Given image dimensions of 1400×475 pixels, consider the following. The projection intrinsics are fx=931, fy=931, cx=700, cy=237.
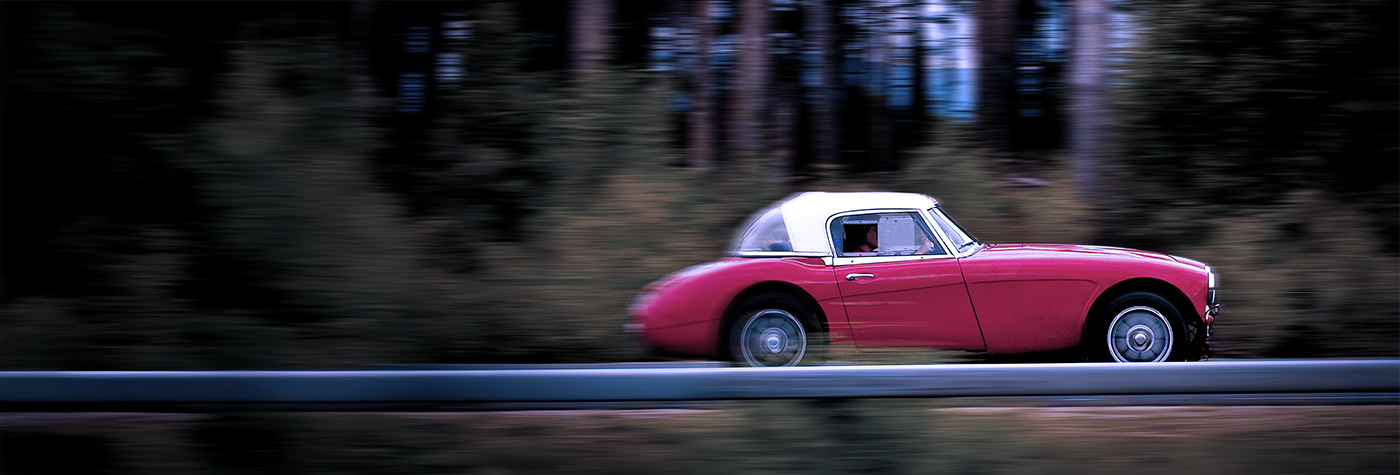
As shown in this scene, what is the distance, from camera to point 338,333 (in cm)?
408

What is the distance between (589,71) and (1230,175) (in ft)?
14.2

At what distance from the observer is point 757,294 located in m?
3.95

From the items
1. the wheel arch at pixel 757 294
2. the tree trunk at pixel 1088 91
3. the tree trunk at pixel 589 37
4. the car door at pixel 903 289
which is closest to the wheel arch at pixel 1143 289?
the car door at pixel 903 289

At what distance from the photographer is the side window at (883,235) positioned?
13.2 ft

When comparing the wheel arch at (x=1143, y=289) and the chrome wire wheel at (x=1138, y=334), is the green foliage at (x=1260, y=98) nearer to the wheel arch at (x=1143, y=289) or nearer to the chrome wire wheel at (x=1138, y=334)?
the wheel arch at (x=1143, y=289)

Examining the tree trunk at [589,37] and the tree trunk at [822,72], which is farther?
the tree trunk at [822,72]

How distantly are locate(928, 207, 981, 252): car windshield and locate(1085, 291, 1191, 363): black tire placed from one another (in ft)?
2.04

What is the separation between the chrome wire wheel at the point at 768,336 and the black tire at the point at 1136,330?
1176 mm

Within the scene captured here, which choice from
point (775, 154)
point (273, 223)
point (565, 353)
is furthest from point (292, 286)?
point (775, 154)

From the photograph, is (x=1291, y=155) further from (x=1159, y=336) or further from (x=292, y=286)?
(x=292, y=286)

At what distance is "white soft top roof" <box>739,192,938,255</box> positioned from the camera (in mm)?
4094

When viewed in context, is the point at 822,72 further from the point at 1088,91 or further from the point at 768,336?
the point at 768,336

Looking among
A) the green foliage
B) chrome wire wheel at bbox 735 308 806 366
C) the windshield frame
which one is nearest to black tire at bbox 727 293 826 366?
chrome wire wheel at bbox 735 308 806 366

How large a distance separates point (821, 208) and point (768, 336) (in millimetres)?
683
